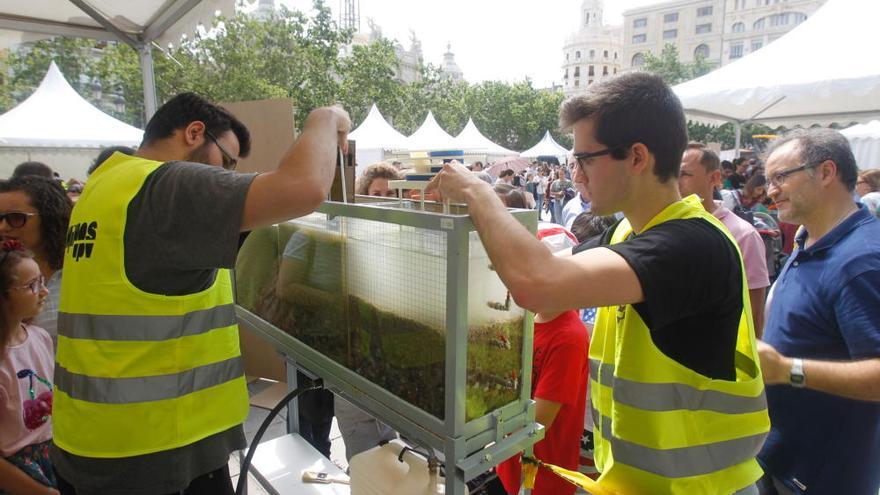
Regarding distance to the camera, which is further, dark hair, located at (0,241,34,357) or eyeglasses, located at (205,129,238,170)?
dark hair, located at (0,241,34,357)

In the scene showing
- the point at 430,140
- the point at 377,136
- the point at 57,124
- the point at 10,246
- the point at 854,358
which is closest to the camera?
the point at 854,358

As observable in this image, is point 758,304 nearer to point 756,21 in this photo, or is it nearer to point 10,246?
point 10,246

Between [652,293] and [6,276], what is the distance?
8.77ft

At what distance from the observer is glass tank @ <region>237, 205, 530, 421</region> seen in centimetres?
128

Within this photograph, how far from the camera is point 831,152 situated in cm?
215

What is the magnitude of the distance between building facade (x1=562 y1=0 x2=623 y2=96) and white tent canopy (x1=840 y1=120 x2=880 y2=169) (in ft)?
257

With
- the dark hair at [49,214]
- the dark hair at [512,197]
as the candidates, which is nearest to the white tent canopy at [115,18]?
the dark hair at [49,214]

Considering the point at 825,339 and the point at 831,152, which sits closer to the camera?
the point at 825,339

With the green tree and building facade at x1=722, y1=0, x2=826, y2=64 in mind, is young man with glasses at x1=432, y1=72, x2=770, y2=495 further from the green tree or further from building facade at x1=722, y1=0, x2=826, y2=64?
building facade at x1=722, y1=0, x2=826, y2=64

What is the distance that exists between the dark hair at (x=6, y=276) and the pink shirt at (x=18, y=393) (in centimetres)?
5

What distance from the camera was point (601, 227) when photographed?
312 cm

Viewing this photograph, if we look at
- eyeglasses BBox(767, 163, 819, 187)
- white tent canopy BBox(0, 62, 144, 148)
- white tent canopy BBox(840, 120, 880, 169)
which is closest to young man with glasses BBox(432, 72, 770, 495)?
eyeglasses BBox(767, 163, 819, 187)

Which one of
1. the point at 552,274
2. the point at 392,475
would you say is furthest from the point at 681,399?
the point at 392,475

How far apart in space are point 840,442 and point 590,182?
5.24ft
